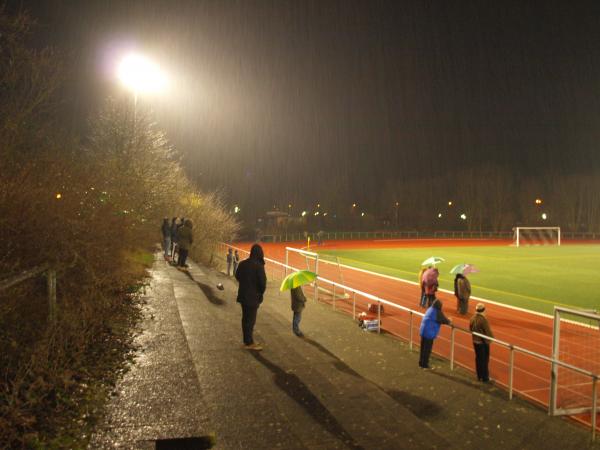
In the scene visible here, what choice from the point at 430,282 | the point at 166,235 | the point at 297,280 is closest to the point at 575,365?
the point at 430,282

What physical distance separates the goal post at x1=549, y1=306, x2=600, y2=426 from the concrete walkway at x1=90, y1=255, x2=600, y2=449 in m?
0.56

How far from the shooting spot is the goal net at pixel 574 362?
6.35 metres

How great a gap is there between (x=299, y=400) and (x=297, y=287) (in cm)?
402

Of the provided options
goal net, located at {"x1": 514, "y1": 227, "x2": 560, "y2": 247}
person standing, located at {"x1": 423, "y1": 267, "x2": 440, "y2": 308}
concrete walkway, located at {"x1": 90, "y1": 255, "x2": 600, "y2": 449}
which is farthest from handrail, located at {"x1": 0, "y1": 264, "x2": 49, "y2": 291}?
goal net, located at {"x1": 514, "y1": 227, "x2": 560, "y2": 247}

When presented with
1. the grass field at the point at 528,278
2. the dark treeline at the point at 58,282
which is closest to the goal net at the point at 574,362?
the grass field at the point at 528,278

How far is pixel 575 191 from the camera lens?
274 ft

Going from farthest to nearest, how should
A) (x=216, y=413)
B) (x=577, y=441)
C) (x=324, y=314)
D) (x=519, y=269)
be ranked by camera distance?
(x=519, y=269) → (x=324, y=314) → (x=577, y=441) → (x=216, y=413)

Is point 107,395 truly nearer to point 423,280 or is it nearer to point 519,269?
point 423,280

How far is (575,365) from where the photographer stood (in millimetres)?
9617

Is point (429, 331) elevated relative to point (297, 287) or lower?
lower

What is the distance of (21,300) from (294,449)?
338 cm

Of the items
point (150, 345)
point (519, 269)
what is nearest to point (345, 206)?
point (519, 269)

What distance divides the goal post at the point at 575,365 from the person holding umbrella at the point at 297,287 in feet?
13.9

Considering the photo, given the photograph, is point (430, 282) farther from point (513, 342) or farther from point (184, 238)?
point (184, 238)
